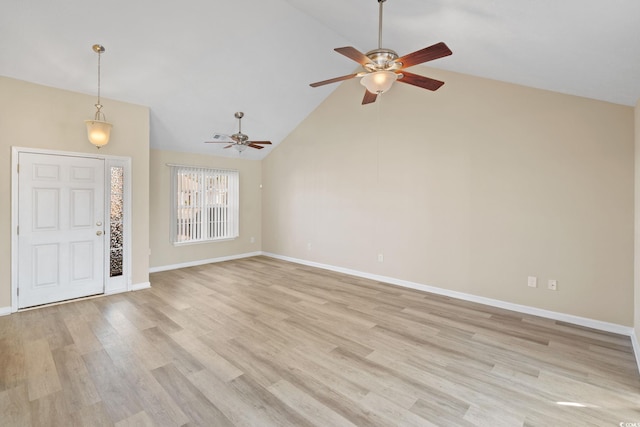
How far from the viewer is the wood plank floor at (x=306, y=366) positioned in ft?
6.40

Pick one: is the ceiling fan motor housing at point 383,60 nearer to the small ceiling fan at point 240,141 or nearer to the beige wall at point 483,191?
the beige wall at point 483,191

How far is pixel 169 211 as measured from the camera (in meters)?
5.93

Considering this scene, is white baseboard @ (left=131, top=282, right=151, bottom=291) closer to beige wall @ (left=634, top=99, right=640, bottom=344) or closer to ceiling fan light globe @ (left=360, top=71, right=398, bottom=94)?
ceiling fan light globe @ (left=360, top=71, right=398, bottom=94)

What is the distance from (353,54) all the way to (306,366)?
8.66ft

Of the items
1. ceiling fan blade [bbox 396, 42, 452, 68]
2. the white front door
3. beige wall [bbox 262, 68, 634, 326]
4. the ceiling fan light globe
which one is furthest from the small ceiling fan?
ceiling fan blade [bbox 396, 42, 452, 68]

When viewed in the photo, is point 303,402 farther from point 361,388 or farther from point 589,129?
point 589,129

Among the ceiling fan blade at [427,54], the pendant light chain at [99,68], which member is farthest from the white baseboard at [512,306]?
the pendant light chain at [99,68]

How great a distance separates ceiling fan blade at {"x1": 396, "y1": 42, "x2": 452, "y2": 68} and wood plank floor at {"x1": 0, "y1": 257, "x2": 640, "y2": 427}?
2517mm

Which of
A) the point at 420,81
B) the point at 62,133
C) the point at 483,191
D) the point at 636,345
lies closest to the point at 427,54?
the point at 420,81

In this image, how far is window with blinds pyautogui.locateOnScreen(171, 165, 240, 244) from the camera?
19.8ft

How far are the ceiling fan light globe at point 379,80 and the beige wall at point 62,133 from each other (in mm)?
3723

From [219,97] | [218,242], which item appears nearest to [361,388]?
[219,97]

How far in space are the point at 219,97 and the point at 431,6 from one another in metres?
3.55

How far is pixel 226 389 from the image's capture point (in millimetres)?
2188
